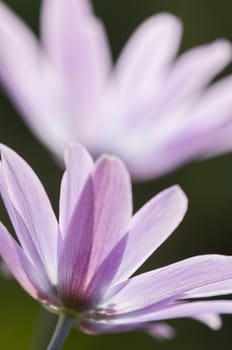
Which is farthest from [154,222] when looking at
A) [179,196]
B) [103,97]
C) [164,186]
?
[164,186]

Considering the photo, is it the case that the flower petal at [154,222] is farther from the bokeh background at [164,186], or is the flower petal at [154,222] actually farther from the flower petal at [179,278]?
the bokeh background at [164,186]

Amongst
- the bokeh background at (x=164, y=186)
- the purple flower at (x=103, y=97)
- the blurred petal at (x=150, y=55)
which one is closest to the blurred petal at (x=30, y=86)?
the purple flower at (x=103, y=97)

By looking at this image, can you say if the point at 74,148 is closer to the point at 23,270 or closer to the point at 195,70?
the point at 23,270

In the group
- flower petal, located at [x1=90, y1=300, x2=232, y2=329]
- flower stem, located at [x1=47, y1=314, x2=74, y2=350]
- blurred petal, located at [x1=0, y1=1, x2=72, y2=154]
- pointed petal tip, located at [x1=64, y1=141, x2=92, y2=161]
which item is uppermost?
pointed petal tip, located at [x1=64, y1=141, x2=92, y2=161]

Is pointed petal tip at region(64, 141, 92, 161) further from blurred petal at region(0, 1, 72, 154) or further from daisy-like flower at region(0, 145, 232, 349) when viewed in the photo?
blurred petal at region(0, 1, 72, 154)

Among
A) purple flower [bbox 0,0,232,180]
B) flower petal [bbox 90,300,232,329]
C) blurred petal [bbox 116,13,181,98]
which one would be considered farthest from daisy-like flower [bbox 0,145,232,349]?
blurred petal [bbox 116,13,181,98]

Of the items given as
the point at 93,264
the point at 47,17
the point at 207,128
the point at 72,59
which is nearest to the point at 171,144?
the point at 207,128

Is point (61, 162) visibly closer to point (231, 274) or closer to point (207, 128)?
point (207, 128)
